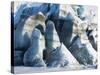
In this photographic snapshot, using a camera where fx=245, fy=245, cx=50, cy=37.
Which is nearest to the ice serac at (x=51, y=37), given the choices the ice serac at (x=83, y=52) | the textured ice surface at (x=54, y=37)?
the textured ice surface at (x=54, y=37)

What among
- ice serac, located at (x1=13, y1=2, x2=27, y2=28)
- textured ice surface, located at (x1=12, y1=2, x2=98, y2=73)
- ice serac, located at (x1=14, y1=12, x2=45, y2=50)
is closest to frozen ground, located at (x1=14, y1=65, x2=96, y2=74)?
textured ice surface, located at (x1=12, y1=2, x2=98, y2=73)

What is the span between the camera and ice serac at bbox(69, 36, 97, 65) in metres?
1.72

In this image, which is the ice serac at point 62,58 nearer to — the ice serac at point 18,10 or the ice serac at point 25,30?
the ice serac at point 25,30

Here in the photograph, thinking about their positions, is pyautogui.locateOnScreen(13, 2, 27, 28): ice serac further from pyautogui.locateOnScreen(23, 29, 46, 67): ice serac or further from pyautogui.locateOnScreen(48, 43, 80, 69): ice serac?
pyautogui.locateOnScreen(48, 43, 80, 69): ice serac

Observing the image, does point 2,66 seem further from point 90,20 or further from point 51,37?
point 90,20

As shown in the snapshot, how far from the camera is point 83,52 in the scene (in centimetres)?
174

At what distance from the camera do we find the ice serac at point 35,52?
5.18ft

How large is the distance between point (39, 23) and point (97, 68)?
0.55 meters

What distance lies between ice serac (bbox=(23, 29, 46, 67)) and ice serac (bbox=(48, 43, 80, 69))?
7 centimetres

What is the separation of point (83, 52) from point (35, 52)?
1.19 feet

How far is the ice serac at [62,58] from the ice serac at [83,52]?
0.03m

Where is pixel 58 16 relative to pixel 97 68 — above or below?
above

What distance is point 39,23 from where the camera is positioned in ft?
5.28

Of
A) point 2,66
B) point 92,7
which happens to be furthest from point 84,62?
point 2,66
